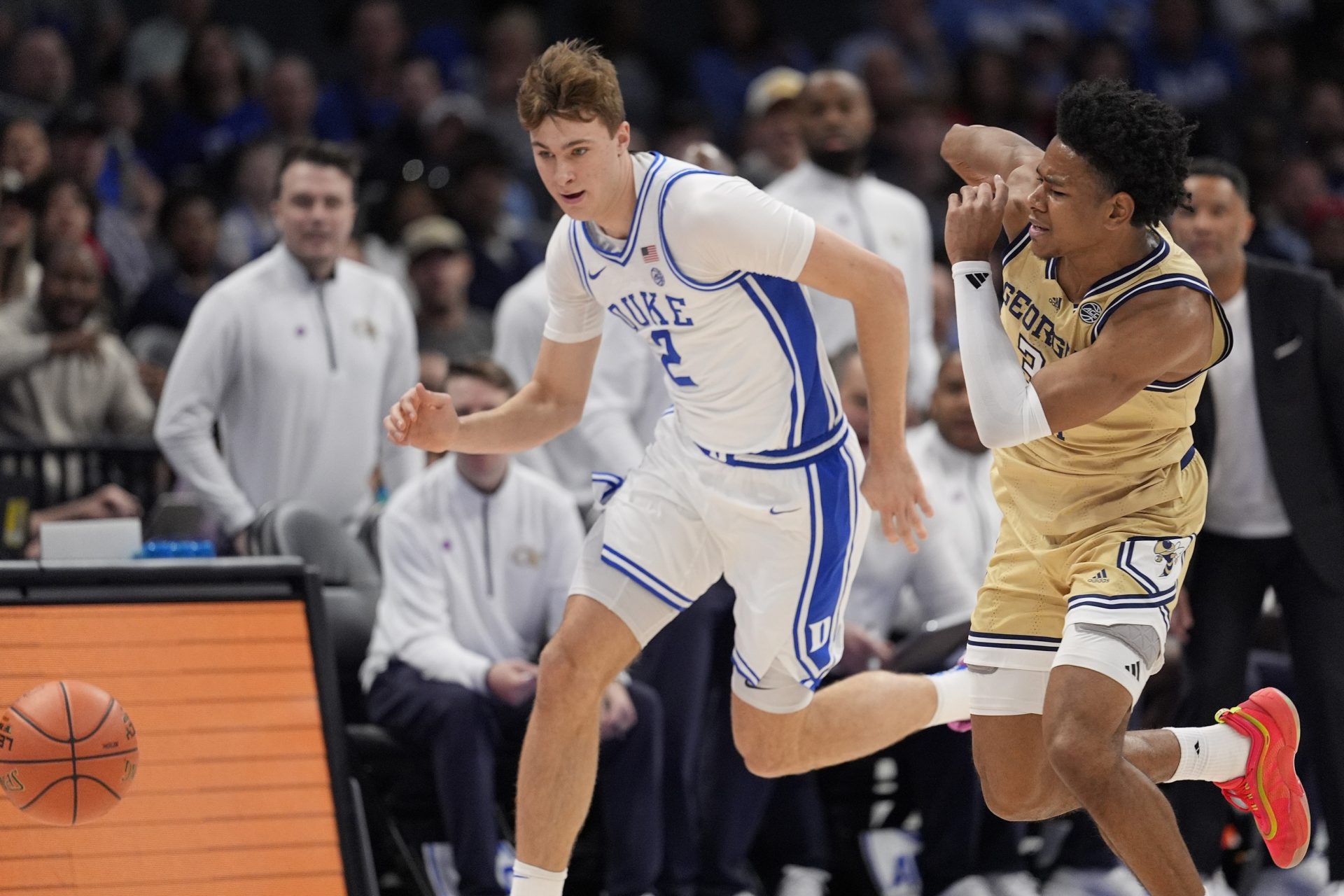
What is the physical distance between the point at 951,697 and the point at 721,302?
1318mm

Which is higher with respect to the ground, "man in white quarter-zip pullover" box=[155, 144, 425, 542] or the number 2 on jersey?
the number 2 on jersey

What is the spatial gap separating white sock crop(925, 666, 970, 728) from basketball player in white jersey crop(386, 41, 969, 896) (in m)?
0.21

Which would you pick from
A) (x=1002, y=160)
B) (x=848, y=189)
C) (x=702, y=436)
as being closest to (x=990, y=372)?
(x=1002, y=160)

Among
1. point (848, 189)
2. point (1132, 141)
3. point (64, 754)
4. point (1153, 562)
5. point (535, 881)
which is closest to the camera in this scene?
Answer: point (1132, 141)

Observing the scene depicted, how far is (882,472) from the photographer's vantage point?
4.52m

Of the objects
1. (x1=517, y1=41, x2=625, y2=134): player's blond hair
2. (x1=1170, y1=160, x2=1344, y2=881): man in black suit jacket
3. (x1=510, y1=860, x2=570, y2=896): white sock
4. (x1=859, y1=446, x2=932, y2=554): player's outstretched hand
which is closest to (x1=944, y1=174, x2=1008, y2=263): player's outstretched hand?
(x1=859, y1=446, x2=932, y2=554): player's outstretched hand

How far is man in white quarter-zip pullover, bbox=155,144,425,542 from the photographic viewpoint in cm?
660

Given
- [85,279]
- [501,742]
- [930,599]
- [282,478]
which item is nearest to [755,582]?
[501,742]

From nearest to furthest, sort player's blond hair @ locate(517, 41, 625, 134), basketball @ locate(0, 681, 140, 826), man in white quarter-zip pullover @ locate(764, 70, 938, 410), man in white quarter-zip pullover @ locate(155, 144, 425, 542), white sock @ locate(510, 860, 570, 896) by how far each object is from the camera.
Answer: player's blond hair @ locate(517, 41, 625, 134) < white sock @ locate(510, 860, 570, 896) < basketball @ locate(0, 681, 140, 826) < man in white quarter-zip pullover @ locate(155, 144, 425, 542) < man in white quarter-zip pullover @ locate(764, 70, 938, 410)

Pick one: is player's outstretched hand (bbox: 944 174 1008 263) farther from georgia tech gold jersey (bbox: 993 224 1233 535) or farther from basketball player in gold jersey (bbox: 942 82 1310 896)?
georgia tech gold jersey (bbox: 993 224 1233 535)

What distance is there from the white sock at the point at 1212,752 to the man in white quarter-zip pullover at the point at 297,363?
342 cm

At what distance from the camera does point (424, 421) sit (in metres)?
4.48

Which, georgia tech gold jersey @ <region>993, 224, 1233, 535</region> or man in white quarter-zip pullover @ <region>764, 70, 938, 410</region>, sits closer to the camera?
georgia tech gold jersey @ <region>993, 224, 1233, 535</region>

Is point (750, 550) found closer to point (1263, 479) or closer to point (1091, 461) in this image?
point (1091, 461)
